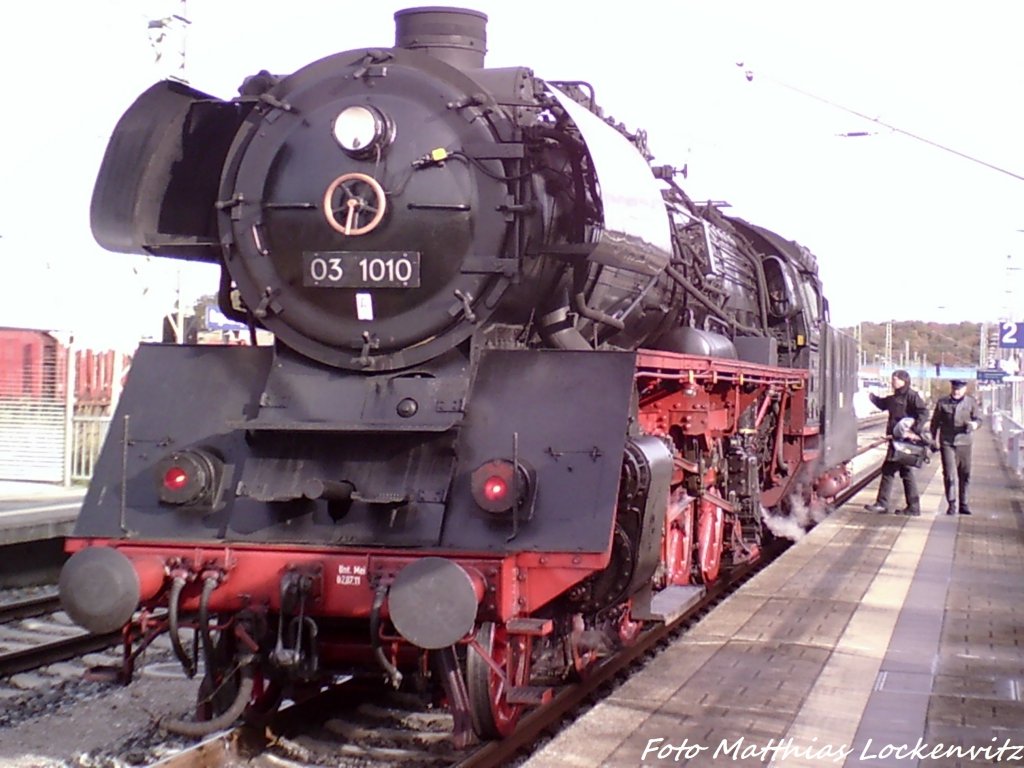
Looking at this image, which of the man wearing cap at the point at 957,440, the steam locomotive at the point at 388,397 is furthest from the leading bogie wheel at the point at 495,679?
the man wearing cap at the point at 957,440

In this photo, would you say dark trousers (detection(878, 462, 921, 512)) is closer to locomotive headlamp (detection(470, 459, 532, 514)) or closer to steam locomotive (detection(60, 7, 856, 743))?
steam locomotive (detection(60, 7, 856, 743))

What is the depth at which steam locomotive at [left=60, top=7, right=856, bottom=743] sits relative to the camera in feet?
19.5

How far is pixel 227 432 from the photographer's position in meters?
6.71

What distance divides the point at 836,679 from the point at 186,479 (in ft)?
12.5

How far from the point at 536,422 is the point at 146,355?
234 cm

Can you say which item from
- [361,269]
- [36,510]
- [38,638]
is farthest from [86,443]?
[361,269]

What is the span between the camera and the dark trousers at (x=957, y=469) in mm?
17109

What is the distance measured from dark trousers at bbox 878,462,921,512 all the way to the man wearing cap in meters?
0.49

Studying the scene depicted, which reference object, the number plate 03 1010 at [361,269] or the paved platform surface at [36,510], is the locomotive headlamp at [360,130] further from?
the paved platform surface at [36,510]

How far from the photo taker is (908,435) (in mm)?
17016

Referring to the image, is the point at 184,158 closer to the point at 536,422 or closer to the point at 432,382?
the point at 432,382

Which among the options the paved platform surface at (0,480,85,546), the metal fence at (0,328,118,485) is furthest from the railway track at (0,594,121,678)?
the metal fence at (0,328,118,485)

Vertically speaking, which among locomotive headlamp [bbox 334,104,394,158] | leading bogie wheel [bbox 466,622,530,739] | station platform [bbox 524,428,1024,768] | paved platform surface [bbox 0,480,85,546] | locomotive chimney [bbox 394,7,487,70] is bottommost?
station platform [bbox 524,428,1024,768]

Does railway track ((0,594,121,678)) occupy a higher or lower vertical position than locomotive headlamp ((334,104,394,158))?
lower
